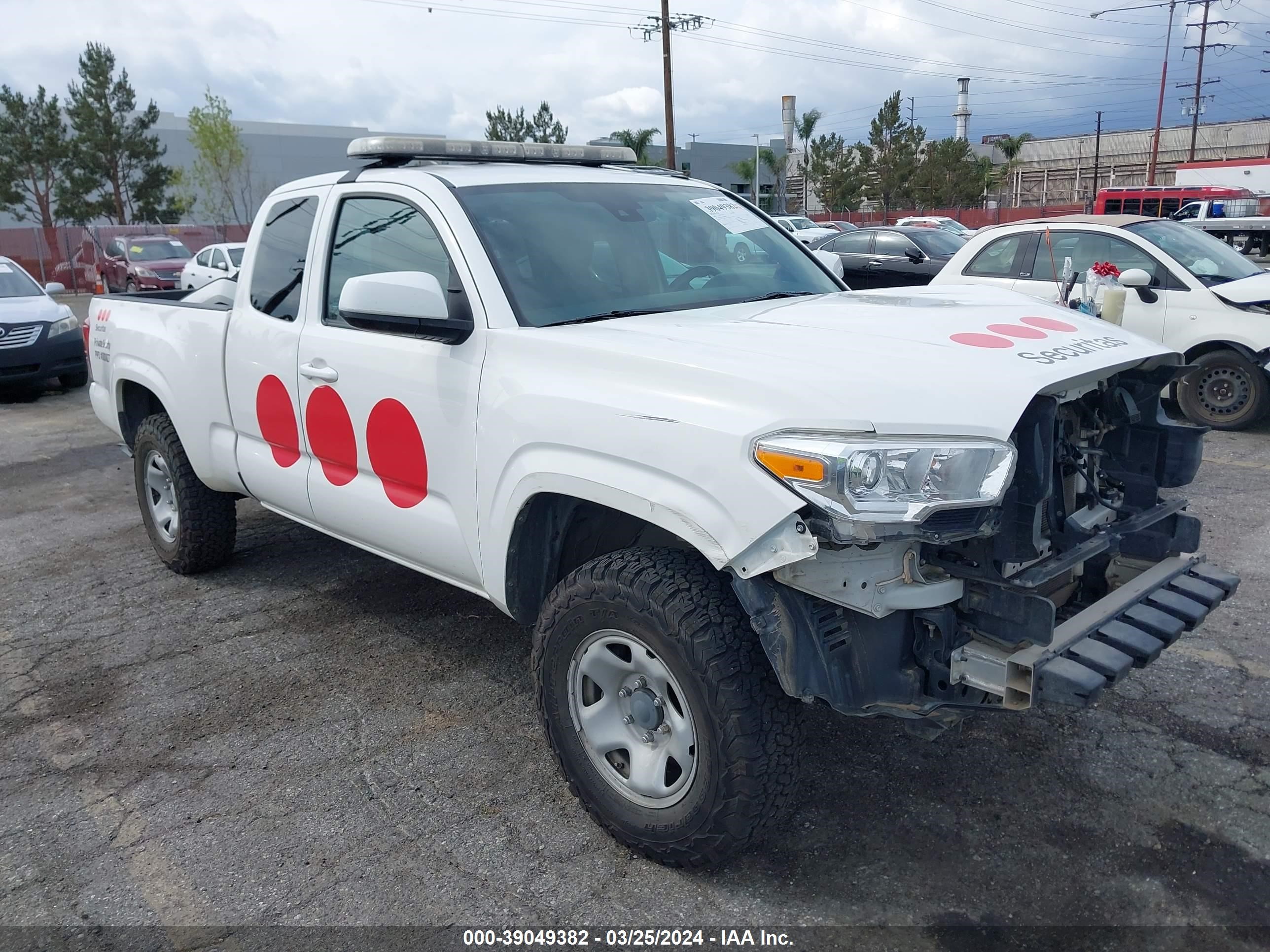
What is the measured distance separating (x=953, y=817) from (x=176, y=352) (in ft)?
13.0

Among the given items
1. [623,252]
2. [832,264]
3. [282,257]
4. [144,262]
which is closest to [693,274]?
[623,252]

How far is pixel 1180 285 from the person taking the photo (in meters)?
8.12

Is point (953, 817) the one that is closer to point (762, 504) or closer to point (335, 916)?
point (762, 504)

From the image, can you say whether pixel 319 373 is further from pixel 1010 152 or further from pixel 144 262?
pixel 1010 152

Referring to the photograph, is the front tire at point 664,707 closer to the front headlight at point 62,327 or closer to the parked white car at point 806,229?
the front headlight at point 62,327

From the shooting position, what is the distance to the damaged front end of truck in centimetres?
236

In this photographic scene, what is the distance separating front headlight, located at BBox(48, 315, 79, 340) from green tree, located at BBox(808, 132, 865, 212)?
48502 mm

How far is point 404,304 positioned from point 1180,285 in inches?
282

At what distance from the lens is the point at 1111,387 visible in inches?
119

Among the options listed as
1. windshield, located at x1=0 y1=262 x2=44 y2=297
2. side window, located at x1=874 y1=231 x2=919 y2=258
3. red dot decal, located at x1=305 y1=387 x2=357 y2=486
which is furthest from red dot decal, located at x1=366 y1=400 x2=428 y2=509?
side window, located at x1=874 y1=231 x2=919 y2=258

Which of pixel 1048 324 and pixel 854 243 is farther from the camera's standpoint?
pixel 854 243

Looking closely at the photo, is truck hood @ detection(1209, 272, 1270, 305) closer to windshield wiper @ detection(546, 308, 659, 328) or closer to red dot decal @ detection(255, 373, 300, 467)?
windshield wiper @ detection(546, 308, 659, 328)

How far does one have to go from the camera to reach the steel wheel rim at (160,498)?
532cm

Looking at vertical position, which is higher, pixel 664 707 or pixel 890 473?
pixel 890 473
